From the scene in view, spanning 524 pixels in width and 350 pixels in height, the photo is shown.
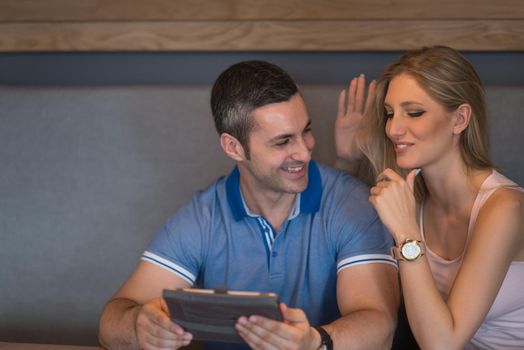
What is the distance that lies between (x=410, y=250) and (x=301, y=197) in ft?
1.15

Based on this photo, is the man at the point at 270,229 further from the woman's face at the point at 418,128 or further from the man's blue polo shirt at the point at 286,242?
the woman's face at the point at 418,128

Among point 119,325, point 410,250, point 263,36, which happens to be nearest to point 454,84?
point 410,250

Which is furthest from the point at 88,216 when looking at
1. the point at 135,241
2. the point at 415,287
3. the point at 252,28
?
the point at 415,287

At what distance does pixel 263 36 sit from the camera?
2250 mm

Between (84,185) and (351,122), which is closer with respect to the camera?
(351,122)

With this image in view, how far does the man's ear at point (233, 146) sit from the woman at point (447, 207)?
317mm

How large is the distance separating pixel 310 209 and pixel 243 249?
183mm

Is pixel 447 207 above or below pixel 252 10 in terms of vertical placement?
below

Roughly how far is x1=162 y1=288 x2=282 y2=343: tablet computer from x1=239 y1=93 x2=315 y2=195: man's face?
0.44 meters

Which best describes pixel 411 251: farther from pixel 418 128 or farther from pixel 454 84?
pixel 454 84

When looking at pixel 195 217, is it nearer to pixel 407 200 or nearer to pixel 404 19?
pixel 407 200

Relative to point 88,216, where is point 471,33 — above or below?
above

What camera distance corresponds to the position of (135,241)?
88.2 inches

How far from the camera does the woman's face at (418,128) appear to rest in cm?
173
